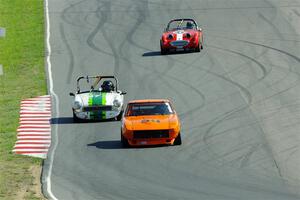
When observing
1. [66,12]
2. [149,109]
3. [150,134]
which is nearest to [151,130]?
[150,134]

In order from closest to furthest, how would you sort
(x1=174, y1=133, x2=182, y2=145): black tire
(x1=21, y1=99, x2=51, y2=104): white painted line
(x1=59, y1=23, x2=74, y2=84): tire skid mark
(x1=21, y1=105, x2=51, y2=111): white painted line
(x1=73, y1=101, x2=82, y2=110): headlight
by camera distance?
(x1=174, y1=133, x2=182, y2=145): black tire, (x1=73, y1=101, x2=82, y2=110): headlight, (x1=21, y1=105, x2=51, y2=111): white painted line, (x1=21, y1=99, x2=51, y2=104): white painted line, (x1=59, y1=23, x2=74, y2=84): tire skid mark

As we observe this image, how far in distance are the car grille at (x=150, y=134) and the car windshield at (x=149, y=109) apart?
1250 mm

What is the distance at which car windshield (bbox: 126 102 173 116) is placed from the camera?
29.2 m

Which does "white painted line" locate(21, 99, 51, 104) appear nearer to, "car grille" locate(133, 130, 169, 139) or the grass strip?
the grass strip

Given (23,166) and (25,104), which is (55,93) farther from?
(23,166)

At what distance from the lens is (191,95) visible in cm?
3556

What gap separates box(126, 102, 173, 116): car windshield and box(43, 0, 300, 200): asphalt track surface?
1.01 metres

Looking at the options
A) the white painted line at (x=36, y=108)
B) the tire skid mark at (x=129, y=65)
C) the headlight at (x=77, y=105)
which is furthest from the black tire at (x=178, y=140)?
the tire skid mark at (x=129, y=65)

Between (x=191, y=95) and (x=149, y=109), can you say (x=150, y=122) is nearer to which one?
(x=149, y=109)

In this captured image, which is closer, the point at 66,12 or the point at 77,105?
the point at 77,105

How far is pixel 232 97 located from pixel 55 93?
7040 millimetres

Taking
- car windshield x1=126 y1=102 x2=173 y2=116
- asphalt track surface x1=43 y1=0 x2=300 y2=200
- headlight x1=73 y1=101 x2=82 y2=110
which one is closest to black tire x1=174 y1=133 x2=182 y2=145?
asphalt track surface x1=43 y1=0 x2=300 y2=200

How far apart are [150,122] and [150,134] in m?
0.45

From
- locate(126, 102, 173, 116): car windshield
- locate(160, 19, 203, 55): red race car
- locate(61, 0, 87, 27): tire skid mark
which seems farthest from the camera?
locate(61, 0, 87, 27): tire skid mark
